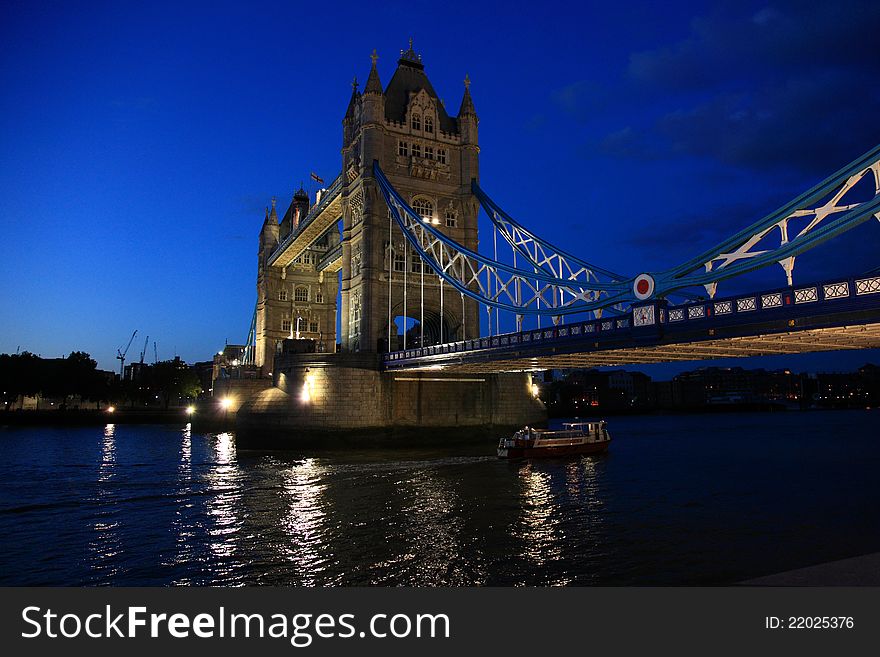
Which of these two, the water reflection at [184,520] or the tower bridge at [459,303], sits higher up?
the tower bridge at [459,303]

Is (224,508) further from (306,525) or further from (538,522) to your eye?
(538,522)

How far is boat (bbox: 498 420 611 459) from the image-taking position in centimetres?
3500

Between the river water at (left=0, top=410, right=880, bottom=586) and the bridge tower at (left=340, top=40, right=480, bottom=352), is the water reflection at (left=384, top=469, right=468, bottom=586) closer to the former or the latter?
the river water at (left=0, top=410, right=880, bottom=586)

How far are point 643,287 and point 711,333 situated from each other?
11.7 ft

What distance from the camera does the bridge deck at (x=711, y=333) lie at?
17.5 m

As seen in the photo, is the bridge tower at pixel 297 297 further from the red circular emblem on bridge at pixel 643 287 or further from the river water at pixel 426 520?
the red circular emblem on bridge at pixel 643 287

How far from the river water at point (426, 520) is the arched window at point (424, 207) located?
2133 centimetres

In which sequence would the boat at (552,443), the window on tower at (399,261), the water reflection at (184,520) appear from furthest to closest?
the window on tower at (399,261) < the boat at (552,443) < the water reflection at (184,520)

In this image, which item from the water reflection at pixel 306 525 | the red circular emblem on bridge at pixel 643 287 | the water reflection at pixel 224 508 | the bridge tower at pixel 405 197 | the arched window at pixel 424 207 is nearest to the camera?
the water reflection at pixel 306 525

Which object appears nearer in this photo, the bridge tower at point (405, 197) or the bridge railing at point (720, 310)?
the bridge railing at point (720, 310)

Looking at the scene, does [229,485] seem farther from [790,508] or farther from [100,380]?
[100,380]

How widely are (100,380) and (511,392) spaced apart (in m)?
74.9

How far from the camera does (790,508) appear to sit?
2091 cm

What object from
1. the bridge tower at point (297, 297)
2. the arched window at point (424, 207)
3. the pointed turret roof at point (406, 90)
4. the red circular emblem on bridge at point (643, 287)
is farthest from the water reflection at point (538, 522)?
the bridge tower at point (297, 297)
